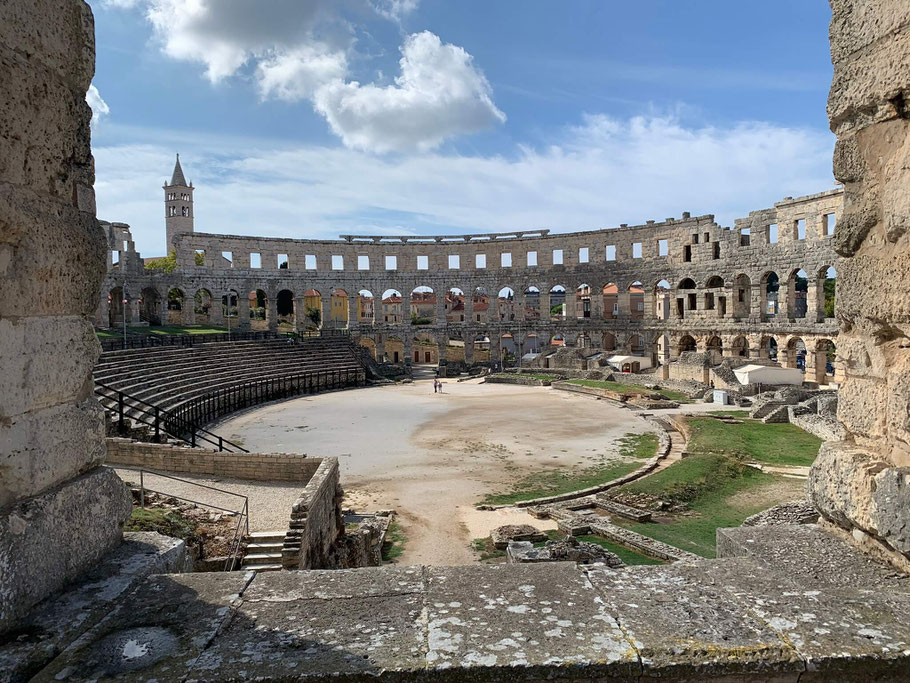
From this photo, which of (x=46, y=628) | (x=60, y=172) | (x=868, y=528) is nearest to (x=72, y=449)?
(x=46, y=628)

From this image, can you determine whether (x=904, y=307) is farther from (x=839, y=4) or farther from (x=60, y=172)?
(x=60, y=172)

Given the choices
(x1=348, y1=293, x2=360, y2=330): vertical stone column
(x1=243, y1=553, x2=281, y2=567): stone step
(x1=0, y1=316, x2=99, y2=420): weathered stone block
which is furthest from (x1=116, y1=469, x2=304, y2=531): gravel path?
(x1=348, y1=293, x2=360, y2=330): vertical stone column

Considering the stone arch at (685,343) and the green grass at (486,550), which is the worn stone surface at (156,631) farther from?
the stone arch at (685,343)

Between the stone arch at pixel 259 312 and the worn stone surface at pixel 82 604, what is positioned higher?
the stone arch at pixel 259 312

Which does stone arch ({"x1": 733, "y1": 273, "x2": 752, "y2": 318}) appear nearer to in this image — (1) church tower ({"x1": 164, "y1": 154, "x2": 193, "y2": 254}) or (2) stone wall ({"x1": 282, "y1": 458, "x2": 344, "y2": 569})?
(2) stone wall ({"x1": 282, "y1": 458, "x2": 344, "y2": 569})

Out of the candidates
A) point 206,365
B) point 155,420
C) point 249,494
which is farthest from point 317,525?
point 206,365

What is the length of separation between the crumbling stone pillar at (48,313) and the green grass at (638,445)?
15356mm

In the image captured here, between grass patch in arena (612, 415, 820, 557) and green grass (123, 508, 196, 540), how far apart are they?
7.42 meters

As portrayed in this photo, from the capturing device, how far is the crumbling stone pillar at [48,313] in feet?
7.73

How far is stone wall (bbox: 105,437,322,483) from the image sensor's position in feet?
36.9

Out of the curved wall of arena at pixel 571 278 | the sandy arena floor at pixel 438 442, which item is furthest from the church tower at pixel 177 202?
the sandy arena floor at pixel 438 442

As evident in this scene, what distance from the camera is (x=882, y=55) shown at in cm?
283

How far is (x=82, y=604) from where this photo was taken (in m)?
2.37

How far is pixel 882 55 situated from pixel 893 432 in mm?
1773
